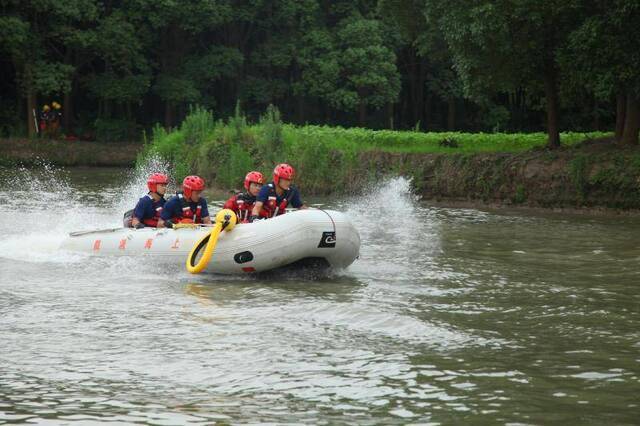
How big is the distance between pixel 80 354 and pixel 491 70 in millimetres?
18935

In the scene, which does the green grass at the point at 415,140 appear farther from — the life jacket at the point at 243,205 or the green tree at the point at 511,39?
the life jacket at the point at 243,205

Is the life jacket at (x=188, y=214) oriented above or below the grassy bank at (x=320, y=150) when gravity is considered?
below

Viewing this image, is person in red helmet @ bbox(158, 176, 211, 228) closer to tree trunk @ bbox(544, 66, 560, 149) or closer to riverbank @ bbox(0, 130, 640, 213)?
riverbank @ bbox(0, 130, 640, 213)

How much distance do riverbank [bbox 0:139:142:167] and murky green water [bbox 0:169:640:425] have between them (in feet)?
76.6

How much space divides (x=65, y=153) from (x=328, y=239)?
29715 millimetres

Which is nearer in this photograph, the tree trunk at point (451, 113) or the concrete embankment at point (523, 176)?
the concrete embankment at point (523, 176)

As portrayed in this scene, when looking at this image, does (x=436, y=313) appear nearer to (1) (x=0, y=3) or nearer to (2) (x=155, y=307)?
(2) (x=155, y=307)

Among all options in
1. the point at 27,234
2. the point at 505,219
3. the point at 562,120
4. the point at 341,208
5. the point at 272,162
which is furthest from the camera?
the point at 562,120

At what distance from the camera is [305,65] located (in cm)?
4981

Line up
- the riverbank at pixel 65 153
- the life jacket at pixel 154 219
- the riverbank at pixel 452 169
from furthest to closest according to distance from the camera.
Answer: the riverbank at pixel 65 153 → the riverbank at pixel 452 169 → the life jacket at pixel 154 219

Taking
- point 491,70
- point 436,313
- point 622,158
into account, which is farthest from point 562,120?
point 436,313

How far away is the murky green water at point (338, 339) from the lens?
8570 millimetres

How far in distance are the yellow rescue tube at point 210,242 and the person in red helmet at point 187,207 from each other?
3.66ft

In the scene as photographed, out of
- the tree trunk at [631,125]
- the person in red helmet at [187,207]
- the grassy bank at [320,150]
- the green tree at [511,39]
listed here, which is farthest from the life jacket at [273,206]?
the tree trunk at [631,125]
